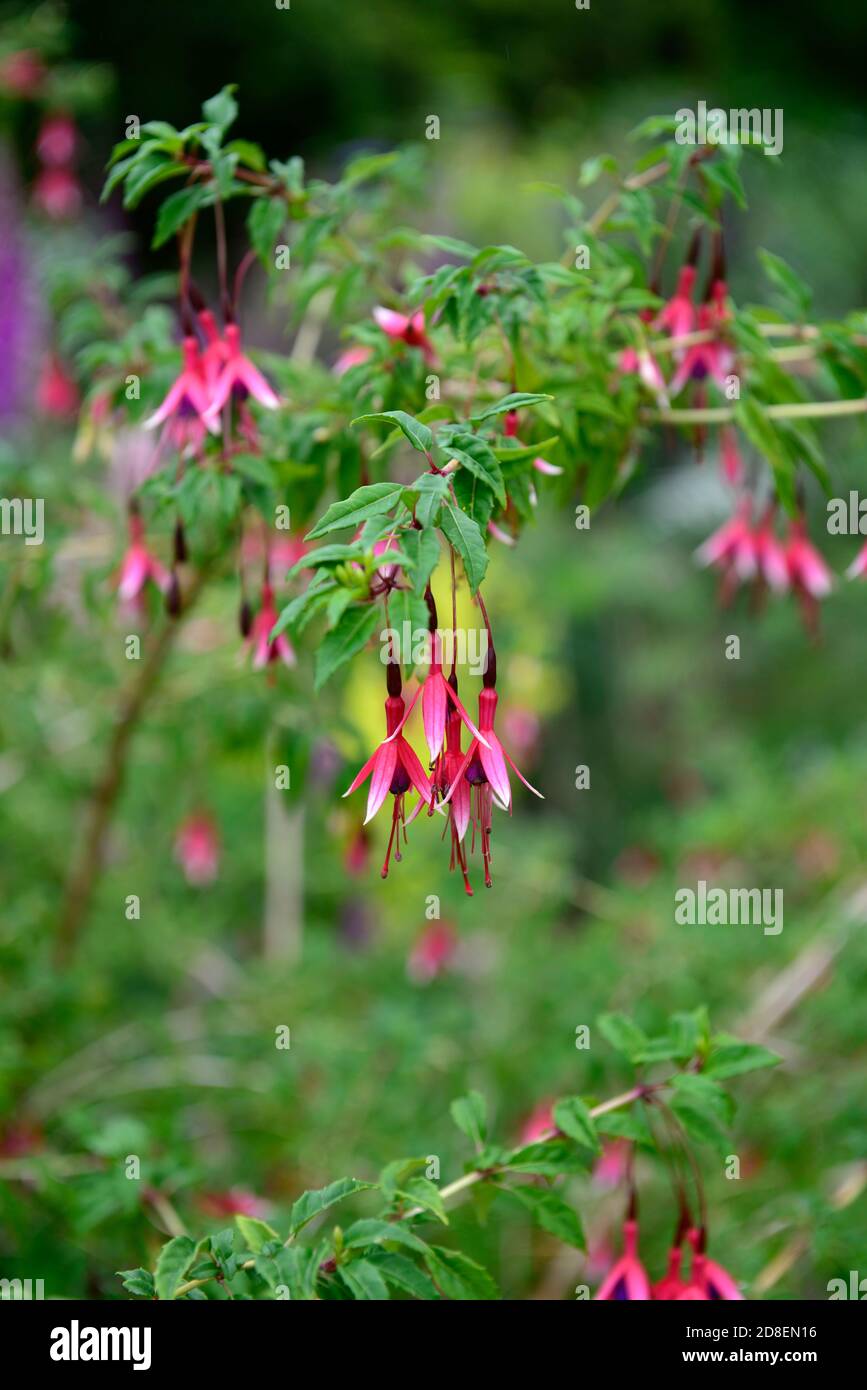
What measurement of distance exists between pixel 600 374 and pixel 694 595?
8.01 feet

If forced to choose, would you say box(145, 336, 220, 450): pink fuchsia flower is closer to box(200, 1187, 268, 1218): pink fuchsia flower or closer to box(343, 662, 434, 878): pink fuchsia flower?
box(343, 662, 434, 878): pink fuchsia flower

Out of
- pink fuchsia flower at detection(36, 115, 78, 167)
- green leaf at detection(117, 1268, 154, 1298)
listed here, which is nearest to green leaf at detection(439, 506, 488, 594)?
green leaf at detection(117, 1268, 154, 1298)

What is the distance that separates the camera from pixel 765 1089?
1421 mm

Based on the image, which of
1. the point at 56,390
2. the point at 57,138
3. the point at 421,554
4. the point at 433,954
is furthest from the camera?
the point at 57,138

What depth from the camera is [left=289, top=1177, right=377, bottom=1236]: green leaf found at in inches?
24.0

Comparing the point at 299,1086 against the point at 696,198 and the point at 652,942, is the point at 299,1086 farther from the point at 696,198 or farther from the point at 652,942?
the point at 696,198

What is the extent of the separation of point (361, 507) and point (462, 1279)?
39 centimetres

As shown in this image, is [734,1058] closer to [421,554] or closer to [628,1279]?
[628,1279]

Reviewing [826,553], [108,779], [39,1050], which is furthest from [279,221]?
[826,553]

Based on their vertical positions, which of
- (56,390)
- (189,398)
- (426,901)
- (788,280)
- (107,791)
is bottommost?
(426,901)

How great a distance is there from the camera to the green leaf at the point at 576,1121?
665mm

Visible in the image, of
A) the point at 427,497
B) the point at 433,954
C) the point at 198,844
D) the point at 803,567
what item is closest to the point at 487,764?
the point at 427,497

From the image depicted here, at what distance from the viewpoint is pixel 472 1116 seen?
0.71 m

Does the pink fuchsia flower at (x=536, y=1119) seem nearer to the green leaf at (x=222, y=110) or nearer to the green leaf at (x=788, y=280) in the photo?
the green leaf at (x=788, y=280)
